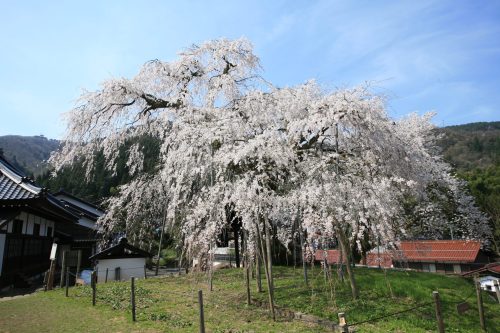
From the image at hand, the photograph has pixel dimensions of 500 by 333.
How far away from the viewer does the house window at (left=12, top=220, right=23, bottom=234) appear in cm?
1618

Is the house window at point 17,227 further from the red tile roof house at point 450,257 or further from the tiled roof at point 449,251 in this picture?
the tiled roof at point 449,251

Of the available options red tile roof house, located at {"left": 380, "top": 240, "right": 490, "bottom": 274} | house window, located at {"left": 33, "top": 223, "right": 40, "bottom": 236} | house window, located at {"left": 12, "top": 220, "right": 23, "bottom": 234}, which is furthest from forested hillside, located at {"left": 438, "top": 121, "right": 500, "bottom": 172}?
house window, located at {"left": 12, "top": 220, "right": 23, "bottom": 234}

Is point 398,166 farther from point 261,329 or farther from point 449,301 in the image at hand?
point 261,329

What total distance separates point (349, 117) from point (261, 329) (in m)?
5.96

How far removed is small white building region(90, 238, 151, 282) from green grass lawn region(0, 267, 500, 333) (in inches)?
165

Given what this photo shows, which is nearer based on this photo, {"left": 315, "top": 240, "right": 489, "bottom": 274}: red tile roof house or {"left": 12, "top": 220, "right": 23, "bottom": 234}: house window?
{"left": 12, "top": 220, "right": 23, "bottom": 234}: house window

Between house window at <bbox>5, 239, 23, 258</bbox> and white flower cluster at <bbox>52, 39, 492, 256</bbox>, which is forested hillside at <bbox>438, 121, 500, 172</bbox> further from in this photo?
house window at <bbox>5, 239, 23, 258</bbox>

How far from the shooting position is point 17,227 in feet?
54.4

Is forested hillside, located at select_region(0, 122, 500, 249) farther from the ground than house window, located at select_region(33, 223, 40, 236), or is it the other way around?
forested hillside, located at select_region(0, 122, 500, 249)

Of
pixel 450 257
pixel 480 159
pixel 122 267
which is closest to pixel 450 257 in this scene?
pixel 450 257

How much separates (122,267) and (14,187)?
661 centimetres

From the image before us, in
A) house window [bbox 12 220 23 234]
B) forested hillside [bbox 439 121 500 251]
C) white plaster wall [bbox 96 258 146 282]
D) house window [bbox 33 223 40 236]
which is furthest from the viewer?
forested hillside [bbox 439 121 500 251]

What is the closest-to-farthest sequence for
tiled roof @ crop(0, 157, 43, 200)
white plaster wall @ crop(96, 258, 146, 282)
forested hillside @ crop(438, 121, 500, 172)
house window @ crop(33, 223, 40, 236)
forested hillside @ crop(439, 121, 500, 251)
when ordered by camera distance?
tiled roof @ crop(0, 157, 43, 200), white plaster wall @ crop(96, 258, 146, 282), house window @ crop(33, 223, 40, 236), forested hillside @ crop(439, 121, 500, 251), forested hillside @ crop(438, 121, 500, 172)

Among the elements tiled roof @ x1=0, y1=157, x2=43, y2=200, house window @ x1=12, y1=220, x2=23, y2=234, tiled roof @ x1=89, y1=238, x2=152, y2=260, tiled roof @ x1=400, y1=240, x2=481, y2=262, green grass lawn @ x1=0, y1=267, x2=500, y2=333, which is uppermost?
tiled roof @ x1=0, y1=157, x2=43, y2=200
